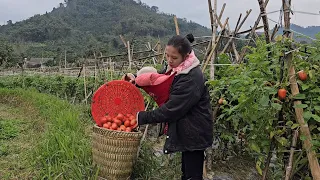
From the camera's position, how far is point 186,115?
2.30m

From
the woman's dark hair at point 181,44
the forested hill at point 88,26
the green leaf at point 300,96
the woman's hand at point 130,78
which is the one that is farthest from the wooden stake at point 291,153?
the forested hill at point 88,26

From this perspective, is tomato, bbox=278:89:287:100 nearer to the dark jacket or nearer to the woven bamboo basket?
the dark jacket

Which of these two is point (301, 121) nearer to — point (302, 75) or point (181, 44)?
point (302, 75)

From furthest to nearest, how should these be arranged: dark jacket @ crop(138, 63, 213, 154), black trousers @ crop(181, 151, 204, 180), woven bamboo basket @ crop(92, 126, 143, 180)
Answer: woven bamboo basket @ crop(92, 126, 143, 180), black trousers @ crop(181, 151, 204, 180), dark jacket @ crop(138, 63, 213, 154)

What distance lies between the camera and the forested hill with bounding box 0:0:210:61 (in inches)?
1669

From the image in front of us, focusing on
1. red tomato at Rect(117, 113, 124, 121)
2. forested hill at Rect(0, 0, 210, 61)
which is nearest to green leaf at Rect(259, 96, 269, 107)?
red tomato at Rect(117, 113, 124, 121)

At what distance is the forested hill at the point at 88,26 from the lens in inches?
1669

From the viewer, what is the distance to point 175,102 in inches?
86.2

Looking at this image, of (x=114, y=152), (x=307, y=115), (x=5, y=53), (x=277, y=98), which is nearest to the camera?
(x=307, y=115)

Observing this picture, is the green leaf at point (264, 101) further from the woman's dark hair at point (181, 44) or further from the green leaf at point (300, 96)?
the woman's dark hair at point (181, 44)

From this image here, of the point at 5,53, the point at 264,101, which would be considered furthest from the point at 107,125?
the point at 5,53

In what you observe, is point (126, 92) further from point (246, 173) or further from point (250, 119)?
point (246, 173)

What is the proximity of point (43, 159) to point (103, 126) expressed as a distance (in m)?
0.90

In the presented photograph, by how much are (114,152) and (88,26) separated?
54.6 m
